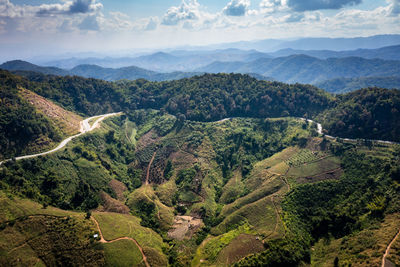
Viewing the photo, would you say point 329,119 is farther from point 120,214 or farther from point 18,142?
point 18,142

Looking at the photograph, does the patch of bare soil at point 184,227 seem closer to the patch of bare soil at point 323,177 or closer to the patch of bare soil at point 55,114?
the patch of bare soil at point 323,177

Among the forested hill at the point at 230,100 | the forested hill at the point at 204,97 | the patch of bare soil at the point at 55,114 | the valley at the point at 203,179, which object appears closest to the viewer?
the valley at the point at 203,179

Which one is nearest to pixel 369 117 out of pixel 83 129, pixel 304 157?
pixel 304 157

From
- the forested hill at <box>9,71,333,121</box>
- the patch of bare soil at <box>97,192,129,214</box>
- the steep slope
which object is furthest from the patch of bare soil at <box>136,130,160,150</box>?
the patch of bare soil at <box>97,192,129,214</box>

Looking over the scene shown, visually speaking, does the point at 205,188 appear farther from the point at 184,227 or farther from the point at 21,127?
the point at 21,127

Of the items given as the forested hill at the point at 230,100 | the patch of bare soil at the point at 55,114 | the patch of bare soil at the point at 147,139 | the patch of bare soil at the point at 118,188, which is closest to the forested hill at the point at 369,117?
the forested hill at the point at 230,100
